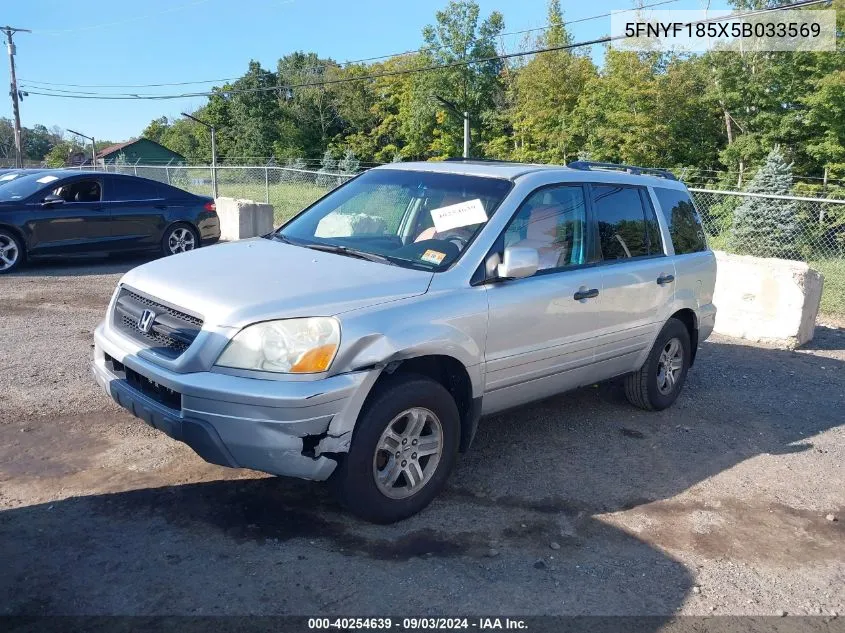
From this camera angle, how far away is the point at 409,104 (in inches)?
2557

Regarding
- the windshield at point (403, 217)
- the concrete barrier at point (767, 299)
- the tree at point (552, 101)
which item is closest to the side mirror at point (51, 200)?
the windshield at point (403, 217)

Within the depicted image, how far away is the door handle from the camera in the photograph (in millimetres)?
4695

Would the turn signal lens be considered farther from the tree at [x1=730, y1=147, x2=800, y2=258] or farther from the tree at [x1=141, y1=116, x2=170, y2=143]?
the tree at [x1=141, y1=116, x2=170, y2=143]

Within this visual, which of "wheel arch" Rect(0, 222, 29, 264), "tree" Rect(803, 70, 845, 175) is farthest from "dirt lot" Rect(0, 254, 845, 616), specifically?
"tree" Rect(803, 70, 845, 175)

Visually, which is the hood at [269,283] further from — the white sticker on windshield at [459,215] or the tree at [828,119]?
the tree at [828,119]

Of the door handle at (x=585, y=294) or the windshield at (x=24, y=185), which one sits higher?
the windshield at (x=24, y=185)

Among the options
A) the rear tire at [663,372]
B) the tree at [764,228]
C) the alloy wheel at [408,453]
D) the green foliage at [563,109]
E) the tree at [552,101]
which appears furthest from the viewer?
the tree at [552,101]

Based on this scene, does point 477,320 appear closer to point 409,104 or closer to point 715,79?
point 715,79

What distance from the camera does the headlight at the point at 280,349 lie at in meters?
3.37

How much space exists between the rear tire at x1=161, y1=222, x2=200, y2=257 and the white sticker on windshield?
8.72m

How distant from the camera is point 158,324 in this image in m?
3.74

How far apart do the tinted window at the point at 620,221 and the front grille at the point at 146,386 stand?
3019 mm

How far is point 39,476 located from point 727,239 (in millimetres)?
21892

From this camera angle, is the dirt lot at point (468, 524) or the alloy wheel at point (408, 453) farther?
the alloy wheel at point (408, 453)
